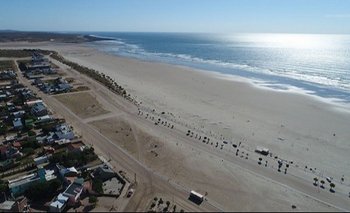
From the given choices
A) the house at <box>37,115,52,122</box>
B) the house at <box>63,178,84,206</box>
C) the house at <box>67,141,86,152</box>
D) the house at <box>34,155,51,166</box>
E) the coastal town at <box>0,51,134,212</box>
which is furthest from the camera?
the house at <box>37,115,52,122</box>

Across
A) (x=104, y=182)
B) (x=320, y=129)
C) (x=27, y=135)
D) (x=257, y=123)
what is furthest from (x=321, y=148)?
(x=27, y=135)

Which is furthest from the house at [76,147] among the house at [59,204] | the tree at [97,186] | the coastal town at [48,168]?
the house at [59,204]

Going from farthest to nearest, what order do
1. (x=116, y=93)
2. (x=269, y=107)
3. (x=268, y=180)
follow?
(x=116, y=93) < (x=269, y=107) < (x=268, y=180)

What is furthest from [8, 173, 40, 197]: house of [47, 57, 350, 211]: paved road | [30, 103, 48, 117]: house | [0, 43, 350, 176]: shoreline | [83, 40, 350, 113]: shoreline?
[83, 40, 350, 113]: shoreline

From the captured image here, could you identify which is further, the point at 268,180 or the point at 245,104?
the point at 245,104

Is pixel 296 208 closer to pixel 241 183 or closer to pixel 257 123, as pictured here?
pixel 241 183

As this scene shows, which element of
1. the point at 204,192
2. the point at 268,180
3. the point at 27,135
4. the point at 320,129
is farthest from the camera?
the point at 320,129

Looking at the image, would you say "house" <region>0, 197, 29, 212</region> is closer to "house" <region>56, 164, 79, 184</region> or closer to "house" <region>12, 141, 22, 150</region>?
"house" <region>56, 164, 79, 184</region>
